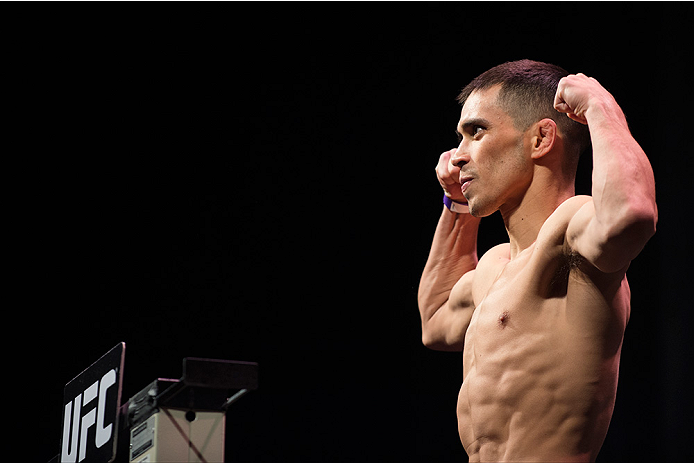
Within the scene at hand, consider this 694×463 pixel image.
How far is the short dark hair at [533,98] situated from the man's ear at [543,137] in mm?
15

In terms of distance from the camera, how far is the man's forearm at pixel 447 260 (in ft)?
5.43

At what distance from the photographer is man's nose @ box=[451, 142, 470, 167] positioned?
1.42 meters

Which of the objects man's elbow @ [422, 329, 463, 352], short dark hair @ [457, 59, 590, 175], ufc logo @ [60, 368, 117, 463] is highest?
short dark hair @ [457, 59, 590, 175]

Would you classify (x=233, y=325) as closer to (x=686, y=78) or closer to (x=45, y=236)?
(x=45, y=236)

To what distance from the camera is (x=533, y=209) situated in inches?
54.3

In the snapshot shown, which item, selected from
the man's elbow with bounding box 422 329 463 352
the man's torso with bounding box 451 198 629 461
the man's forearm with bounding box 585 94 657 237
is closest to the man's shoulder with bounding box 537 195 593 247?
the man's torso with bounding box 451 198 629 461

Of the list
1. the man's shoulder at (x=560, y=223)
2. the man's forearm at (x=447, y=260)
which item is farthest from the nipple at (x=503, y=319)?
the man's forearm at (x=447, y=260)

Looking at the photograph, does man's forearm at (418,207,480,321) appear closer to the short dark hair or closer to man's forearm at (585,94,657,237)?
the short dark hair

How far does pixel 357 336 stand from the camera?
330 centimetres

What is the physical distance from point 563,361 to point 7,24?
2.56 metres

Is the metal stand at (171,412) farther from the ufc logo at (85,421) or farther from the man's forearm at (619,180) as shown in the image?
the man's forearm at (619,180)

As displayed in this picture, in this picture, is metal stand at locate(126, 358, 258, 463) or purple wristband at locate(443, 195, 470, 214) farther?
purple wristband at locate(443, 195, 470, 214)

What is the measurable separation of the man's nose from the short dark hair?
0.10m

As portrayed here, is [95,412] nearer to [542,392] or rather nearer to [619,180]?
[542,392]
